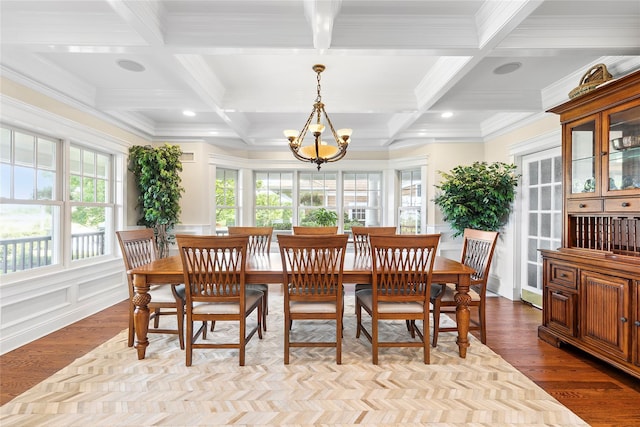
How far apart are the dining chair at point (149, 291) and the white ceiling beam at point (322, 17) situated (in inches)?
87.1

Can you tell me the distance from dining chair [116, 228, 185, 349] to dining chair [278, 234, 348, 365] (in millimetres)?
904

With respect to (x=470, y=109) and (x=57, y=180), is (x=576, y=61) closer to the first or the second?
(x=470, y=109)

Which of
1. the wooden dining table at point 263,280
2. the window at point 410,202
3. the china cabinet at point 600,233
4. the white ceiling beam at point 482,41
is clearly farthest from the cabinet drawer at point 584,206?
the window at point 410,202

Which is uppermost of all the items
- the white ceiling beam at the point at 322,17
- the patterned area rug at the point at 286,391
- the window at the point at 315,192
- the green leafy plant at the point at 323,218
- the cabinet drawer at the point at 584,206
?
the white ceiling beam at the point at 322,17

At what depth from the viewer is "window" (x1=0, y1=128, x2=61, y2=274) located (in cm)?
278

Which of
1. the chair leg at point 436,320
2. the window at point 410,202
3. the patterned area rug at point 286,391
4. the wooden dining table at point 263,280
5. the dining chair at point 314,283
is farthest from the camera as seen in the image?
the window at point 410,202

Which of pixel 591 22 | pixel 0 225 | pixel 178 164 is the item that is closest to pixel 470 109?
pixel 591 22

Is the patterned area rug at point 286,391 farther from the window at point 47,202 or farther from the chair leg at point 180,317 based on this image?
the window at point 47,202

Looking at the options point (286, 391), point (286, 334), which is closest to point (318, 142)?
point (286, 334)

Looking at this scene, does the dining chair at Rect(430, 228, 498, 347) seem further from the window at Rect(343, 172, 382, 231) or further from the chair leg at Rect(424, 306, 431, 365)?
the window at Rect(343, 172, 382, 231)

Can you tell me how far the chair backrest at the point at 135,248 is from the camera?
2668 millimetres

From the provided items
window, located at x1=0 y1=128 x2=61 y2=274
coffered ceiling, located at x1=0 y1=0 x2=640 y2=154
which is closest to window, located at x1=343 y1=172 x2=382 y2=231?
coffered ceiling, located at x1=0 y1=0 x2=640 y2=154

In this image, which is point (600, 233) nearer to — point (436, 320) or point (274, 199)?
point (436, 320)

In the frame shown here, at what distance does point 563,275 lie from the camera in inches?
104
